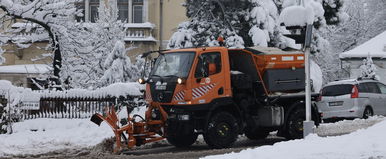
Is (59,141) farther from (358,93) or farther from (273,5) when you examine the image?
(273,5)

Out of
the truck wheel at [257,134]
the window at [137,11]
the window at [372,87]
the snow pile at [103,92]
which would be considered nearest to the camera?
the truck wheel at [257,134]

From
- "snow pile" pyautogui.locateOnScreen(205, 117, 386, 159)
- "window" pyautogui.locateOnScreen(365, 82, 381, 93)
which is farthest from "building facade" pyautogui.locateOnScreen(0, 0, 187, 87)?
"snow pile" pyautogui.locateOnScreen(205, 117, 386, 159)

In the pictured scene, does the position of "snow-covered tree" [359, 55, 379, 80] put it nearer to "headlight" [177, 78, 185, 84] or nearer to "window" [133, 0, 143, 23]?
"window" [133, 0, 143, 23]

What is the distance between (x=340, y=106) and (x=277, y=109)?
7.17 metres

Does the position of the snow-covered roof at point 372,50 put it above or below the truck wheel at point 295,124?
above

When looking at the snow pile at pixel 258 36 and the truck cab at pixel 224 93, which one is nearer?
the truck cab at pixel 224 93

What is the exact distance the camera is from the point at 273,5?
2828cm

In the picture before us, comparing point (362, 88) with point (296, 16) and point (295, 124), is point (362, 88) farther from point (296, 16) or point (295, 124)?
point (296, 16)

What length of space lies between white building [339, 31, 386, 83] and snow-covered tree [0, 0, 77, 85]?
20093mm

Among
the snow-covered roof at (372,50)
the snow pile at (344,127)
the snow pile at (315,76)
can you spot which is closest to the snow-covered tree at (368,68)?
the snow-covered roof at (372,50)

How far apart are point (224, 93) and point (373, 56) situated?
2550cm

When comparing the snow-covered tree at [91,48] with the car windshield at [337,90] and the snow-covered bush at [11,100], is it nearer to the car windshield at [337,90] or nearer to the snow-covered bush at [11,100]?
the snow-covered bush at [11,100]

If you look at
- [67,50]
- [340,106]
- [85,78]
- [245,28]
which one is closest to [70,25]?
[67,50]

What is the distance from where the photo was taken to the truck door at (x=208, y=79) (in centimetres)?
1611
